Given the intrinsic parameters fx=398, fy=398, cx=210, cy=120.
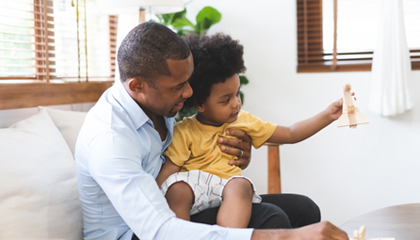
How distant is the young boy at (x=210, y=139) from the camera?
3.74 ft

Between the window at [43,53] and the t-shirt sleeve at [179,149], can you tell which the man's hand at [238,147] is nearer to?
the t-shirt sleeve at [179,149]

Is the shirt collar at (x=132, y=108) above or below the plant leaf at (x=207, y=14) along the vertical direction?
below

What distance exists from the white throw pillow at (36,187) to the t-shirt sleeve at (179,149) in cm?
34

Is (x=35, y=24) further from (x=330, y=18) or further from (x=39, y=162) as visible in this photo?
(x=330, y=18)

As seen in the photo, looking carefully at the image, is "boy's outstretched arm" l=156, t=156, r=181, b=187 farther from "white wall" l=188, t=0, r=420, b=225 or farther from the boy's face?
"white wall" l=188, t=0, r=420, b=225

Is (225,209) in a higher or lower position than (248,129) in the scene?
lower

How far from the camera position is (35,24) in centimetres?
188

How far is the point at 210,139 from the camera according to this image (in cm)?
130

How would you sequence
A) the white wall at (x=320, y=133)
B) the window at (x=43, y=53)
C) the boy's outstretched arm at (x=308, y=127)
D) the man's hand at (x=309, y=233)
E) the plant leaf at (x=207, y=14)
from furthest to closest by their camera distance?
the plant leaf at (x=207, y=14) < the white wall at (x=320, y=133) < the window at (x=43, y=53) < the boy's outstretched arm at (x=308, y=127) < the man's hand at (x=309, y=233)

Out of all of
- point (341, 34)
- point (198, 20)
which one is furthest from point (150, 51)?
point (341, 34)

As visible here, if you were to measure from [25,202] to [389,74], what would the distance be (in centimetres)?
199

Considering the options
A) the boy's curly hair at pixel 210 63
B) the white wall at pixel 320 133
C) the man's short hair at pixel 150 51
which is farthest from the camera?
the white wall at pixel 320 133

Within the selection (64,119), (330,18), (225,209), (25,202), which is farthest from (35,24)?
(330,18)

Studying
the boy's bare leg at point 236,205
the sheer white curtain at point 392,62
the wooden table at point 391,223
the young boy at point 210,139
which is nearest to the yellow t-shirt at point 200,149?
the young boy at point 210,139
